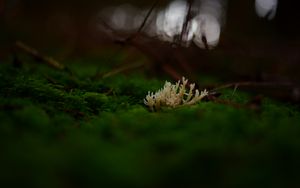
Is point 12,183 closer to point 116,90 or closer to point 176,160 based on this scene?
point 176,160

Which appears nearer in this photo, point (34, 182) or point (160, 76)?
point (34, 182)

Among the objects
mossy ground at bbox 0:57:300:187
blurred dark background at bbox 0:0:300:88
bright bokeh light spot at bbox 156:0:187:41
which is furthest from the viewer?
blurred dark background at bbox 0:0:300:88

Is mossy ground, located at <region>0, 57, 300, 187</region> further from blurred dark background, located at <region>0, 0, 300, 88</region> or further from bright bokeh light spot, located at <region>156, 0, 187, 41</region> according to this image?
bright bokeh light spot, located at <region>156, 0, 187, 41</region>

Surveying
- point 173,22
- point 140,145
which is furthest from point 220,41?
point 140,145

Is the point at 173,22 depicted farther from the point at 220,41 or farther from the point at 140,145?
the point at 140,145

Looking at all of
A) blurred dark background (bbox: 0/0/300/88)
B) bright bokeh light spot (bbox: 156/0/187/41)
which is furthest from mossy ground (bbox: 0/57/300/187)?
bright bokeh light spot (bbox: 156/0/187/41)

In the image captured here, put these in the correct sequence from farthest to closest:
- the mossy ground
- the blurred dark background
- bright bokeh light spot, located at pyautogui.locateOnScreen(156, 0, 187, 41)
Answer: the blurred dark background, bright bokeh light spot, located at pyautogui.locateOnScreen(156, 0, 187, 41), the mossy ground

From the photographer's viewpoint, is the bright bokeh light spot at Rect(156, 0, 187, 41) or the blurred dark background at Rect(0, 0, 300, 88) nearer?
the bright bokeh light spot at Rect(156, 0, 187, 41)

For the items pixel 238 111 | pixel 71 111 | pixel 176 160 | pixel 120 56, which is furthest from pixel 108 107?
pixel 120 56
